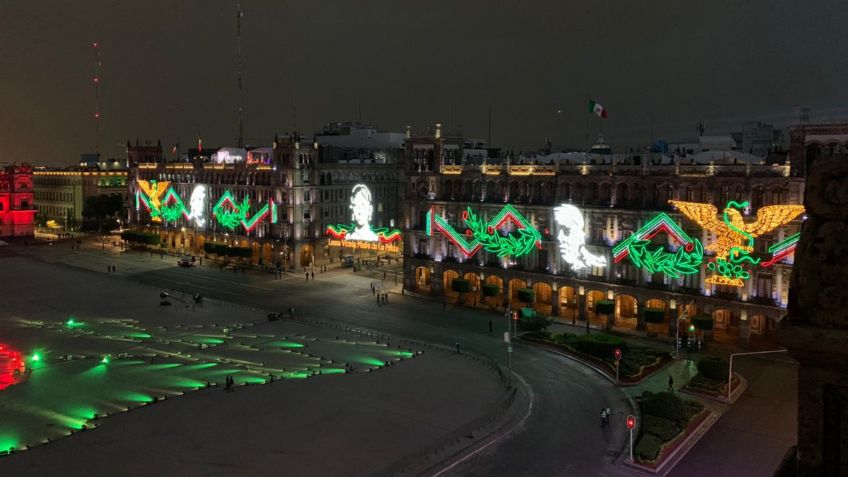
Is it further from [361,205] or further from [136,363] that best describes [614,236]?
[361,205]

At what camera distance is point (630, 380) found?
182ft

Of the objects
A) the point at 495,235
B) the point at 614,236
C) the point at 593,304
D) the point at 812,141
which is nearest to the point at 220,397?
the point at 495,235

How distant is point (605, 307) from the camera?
73250 mm

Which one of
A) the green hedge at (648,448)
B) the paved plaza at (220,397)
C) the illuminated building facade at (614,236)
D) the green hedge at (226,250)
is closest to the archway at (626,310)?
the illuminated building facade at (614,236)

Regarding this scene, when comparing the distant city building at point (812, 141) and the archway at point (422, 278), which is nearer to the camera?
the distant city building at point (812, 141)

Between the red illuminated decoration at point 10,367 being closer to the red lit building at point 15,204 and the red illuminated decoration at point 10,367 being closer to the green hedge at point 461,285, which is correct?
the green hedge at point 461,285

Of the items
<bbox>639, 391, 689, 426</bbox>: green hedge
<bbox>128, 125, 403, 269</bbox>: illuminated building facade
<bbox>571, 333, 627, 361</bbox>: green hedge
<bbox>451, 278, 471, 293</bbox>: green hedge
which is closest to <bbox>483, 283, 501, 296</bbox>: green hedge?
<bbox>451, 278, 471, 293</bbox>: green hedge

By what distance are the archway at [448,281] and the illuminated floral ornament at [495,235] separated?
3.84 m

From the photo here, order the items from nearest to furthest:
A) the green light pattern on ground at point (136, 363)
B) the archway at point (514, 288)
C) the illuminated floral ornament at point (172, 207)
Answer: the green light pattern on ground at point (136, 363)
the archway at point (514, 288)
the illuminated floral ornament at point (172, 207)

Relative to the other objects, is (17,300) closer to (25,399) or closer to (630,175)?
(25,399)

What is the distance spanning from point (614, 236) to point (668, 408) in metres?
32.3

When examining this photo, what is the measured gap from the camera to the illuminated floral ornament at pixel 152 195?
139375 millimetres

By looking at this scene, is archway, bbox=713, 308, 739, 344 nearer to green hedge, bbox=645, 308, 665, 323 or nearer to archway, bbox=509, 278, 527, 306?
green hedge, bbox=645, 308, 665, 323

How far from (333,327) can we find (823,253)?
68.1 m
